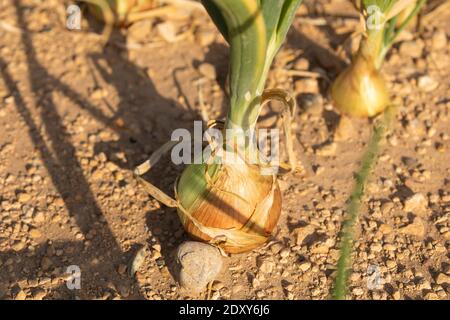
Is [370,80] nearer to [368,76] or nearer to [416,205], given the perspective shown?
[368,76]

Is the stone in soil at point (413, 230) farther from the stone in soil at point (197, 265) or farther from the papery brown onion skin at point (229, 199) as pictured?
the stone in soil at point (197, 265)

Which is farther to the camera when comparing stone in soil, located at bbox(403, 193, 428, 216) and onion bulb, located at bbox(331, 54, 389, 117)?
onion bulb, located at bbox(331, 54, 389, 117)

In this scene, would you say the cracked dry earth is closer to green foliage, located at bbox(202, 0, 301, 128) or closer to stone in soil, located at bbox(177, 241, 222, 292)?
stone in soil, located at bbox(177, 241, 222, 292)

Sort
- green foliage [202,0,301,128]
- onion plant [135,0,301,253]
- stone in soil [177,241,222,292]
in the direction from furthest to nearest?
1. stone in soil [177,241,222,292]
2. onion plant [135,0,301,253]
3. green foliage [202,0,301,128]

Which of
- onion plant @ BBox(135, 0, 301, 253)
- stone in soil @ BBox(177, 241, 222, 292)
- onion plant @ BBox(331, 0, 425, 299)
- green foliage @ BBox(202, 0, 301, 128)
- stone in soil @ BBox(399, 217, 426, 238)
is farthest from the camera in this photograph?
onion plant @ BBox(331, 0, 425, 299)

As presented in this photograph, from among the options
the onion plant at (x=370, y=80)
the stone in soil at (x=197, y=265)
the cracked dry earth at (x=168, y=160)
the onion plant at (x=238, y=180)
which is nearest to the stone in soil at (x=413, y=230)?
the cracked dry earth at (x=168, y=160)

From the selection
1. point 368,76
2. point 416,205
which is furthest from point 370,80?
point 416,205

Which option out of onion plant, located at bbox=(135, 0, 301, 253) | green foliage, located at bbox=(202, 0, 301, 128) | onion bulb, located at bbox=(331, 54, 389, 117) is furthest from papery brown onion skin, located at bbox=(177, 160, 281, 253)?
onion bulb, located at bbox=(331, 54, 389, 117)

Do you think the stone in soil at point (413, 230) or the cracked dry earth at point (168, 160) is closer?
the cracked dry earth at point (168, 160)

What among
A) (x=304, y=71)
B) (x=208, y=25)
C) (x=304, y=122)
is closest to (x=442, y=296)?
(x=304, y=122)
